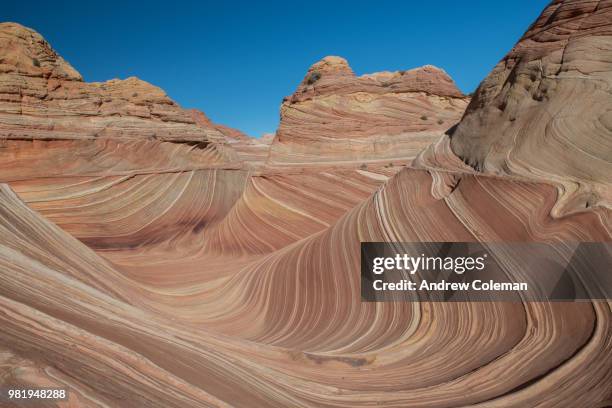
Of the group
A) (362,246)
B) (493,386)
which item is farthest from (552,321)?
(362,246)

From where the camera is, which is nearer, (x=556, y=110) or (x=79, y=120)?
(x=556, y=110)

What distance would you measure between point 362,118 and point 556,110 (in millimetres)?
8495

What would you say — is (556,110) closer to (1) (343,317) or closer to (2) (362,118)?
(1) (343,317)

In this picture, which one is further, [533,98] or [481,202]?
[533,98]

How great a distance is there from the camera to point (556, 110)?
5.20 metres

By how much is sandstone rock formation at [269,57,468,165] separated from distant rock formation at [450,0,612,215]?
5953 millimetres

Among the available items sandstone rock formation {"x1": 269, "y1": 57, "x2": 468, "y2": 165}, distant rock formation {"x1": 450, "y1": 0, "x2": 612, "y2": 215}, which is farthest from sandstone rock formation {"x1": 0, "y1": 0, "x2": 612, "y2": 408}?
sandstone rock formation {"x1": 269, "y1": 57, "x2": 468, "y2": 165}

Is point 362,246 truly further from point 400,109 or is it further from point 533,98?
point 400,109

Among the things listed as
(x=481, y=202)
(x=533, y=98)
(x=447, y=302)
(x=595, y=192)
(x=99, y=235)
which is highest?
(x=99, y=235)

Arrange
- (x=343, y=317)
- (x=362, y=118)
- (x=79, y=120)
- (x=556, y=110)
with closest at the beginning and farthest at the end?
(x=556, y=110) → (x=343, y=317) → (x=362, y=118) → (x=79, y=120)

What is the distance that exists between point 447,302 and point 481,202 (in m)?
1.35

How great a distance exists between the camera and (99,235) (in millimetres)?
12820

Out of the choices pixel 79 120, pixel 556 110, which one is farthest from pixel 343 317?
pixel 79 120

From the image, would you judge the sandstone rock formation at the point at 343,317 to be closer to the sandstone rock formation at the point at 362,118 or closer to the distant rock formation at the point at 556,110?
the distant rock formation at the point at 556,110
